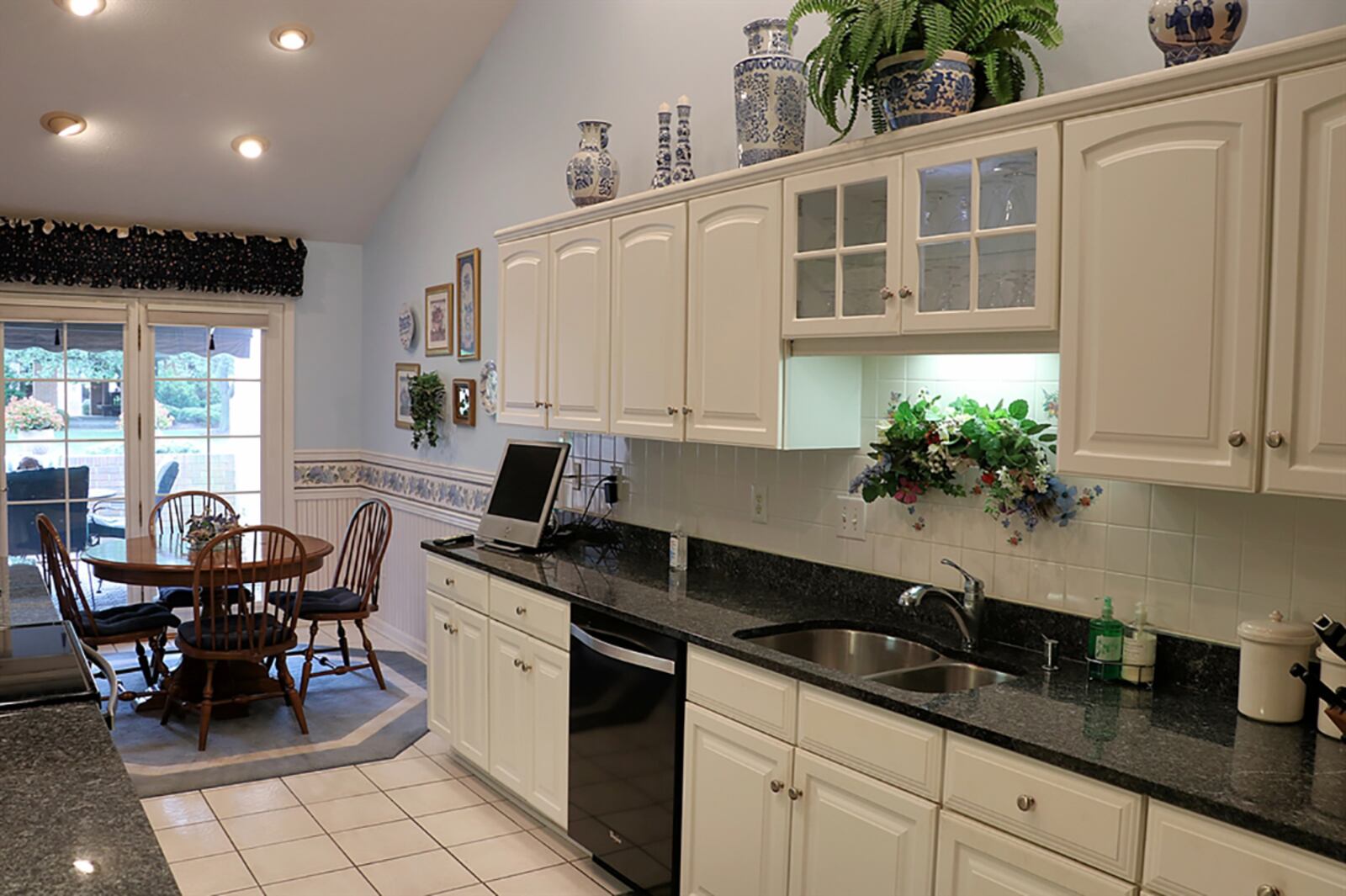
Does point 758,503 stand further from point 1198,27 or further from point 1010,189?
point 1198,27

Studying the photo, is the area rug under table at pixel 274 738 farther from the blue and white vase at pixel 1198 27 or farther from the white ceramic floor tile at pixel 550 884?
the blue and white vase at pixel 1198 27

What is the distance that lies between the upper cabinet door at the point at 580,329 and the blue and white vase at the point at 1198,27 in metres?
1.96

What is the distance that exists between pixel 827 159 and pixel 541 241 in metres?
1.55

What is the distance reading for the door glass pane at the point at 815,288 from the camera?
286cm

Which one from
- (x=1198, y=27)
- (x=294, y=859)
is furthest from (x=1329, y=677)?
(x=294, y=859)

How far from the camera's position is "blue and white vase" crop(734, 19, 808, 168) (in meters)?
3.12

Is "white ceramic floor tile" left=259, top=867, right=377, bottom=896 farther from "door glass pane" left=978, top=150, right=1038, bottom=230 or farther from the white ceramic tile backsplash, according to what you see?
"door glass pane" left=978, top=150, right=1038, bottom=230

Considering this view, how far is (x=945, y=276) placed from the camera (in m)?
2.54

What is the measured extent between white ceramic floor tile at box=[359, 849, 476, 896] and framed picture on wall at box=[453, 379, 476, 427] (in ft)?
8.03

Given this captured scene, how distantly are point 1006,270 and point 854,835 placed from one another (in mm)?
1291

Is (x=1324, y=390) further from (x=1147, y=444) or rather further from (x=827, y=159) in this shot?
(x=827, y=159)

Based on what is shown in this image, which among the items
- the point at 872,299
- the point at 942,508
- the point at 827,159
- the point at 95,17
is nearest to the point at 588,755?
the point at 942,508

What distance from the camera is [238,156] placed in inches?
230

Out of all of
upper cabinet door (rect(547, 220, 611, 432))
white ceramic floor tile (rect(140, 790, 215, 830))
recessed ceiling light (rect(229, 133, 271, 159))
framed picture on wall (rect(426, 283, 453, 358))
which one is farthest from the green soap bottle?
recessed ceiling light (rect(229, 133, 271, 159))
